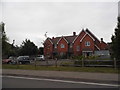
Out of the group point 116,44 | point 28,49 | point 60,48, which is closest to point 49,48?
point 60,48

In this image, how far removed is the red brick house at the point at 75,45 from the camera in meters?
55.8

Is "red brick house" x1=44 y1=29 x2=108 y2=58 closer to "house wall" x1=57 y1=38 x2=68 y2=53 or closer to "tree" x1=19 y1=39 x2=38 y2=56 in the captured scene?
"house wall" x1=57 y1=38 x2=68 y2=53

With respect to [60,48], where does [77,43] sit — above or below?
above

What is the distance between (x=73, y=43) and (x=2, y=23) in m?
30.1

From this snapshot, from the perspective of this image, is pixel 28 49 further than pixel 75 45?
Yes

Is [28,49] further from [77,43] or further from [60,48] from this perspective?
[77,43]

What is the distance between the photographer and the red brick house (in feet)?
183

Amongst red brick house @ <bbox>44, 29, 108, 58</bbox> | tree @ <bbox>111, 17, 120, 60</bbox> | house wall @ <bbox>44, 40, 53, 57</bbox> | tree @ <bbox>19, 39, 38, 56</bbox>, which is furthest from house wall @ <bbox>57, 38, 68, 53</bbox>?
tree @ <bbox>111, 17, 120, 60</bbox>

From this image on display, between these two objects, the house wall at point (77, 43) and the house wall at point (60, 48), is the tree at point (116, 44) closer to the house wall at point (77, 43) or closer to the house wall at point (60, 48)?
the house wall at point (77, 43)

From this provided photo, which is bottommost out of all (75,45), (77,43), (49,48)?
(49,48)

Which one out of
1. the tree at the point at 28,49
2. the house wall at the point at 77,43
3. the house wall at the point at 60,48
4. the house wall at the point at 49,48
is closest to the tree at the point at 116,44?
the house wall at the point at 77,43

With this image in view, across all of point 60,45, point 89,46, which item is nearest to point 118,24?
point 89,46

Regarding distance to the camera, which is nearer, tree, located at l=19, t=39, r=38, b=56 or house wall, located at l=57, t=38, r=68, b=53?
house wall, located at l=57, t=38, r=68, b=53

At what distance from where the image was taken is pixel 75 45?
2303 inches
